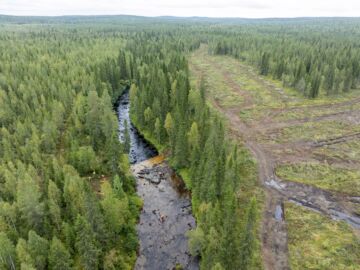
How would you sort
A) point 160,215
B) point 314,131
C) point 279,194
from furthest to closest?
point 314,131 → point 279,194 → point 160,215

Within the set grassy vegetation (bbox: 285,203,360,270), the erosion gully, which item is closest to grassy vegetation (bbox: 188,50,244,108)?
the erosion gully

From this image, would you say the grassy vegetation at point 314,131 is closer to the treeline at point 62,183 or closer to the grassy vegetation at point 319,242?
the grassy vegetation at point 319,242

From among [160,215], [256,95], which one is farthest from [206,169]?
[256,95]

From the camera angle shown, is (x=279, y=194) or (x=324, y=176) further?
(x=324, y=176)

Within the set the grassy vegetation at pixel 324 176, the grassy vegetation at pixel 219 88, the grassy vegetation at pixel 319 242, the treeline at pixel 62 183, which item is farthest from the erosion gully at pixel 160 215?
the grassy vegetation at pixel 219 88

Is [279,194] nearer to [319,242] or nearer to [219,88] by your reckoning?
[319,242]

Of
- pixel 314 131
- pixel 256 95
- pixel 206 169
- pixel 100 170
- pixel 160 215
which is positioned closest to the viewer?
→ pixel 206 169

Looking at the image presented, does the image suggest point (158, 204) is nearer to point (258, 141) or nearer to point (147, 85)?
point (258, 141)

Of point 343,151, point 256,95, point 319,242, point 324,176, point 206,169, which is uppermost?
point 206,169
